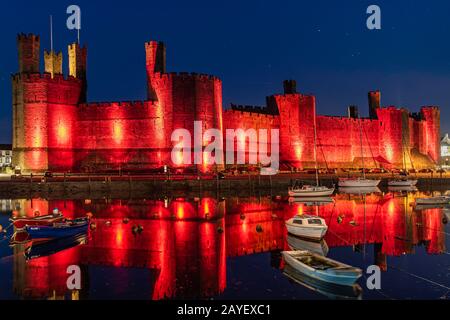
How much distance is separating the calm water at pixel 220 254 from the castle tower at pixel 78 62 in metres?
17.3

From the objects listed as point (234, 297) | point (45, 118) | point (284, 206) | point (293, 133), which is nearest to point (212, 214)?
point (284, 206)

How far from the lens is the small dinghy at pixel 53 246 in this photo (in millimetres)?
16266

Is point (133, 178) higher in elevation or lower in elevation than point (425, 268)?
higher

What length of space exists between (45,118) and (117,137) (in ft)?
17.3

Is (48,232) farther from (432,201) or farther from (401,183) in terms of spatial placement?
(401,183)

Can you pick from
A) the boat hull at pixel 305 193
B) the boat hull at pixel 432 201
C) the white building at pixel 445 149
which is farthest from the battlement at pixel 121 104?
the white building at pixel 445 149

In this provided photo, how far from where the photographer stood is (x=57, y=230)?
61.0 ft

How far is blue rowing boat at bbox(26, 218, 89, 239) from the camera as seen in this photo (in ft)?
60.4

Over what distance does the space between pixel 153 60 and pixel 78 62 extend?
7255 mm

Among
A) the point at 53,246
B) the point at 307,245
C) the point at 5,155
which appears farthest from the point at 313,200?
the point at 5,155

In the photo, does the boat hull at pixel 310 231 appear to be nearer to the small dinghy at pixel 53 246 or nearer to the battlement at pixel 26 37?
the small dinghy at pixel 53 246

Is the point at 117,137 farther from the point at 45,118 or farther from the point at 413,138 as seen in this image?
the point at 413,138
